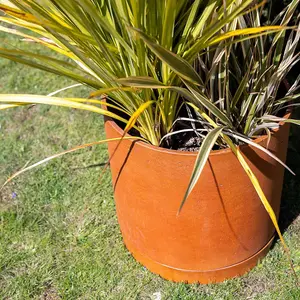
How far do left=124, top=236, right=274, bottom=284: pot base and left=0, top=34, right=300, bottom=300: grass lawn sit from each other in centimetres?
3

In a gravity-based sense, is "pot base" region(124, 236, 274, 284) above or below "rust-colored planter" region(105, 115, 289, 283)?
below

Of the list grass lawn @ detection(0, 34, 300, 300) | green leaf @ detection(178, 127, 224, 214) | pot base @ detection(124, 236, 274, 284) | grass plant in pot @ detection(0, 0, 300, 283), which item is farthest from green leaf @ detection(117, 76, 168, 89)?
pot base @ detection(124, 236, 274, 284)

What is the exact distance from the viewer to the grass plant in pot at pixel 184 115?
183 cm

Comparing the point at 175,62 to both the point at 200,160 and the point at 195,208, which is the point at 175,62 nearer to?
the point at 200,160

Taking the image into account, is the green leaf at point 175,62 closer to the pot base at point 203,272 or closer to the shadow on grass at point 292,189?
the pot base at point 203,272

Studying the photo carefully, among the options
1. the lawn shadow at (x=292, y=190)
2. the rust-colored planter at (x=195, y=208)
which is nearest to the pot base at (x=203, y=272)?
the rust-colored planter at (x=195, y=208)

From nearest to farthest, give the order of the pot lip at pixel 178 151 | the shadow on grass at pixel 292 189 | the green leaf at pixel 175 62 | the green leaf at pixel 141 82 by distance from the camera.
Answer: the green leaf at pixel 175 62, the green leaf at pixel 141 82, the pot lip at pixel 178 151, the shadow on grass at pixel 292 189

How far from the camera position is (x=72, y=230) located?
8.96 ft

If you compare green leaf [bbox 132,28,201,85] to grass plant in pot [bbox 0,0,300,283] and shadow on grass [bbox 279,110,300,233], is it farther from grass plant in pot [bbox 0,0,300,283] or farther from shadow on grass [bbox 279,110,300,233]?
shadow on grass [bbox 279,110,300,233]

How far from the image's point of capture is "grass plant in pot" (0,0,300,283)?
1.83m

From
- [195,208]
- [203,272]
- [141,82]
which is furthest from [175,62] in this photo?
[203,272]

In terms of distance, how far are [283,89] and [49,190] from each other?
1.29m

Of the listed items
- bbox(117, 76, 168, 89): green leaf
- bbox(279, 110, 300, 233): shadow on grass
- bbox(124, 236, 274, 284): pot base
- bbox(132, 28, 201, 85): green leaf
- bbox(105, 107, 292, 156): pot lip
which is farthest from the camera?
bbox(279, 110, 300, 233): shadow on grass

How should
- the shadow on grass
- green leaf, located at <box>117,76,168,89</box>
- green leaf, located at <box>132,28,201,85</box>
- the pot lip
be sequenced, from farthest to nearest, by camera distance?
the shadow on grass → the pot lip → green leaf, located at <box>117,76,168,89</box> → green leaf, located at <box>132,28,201,85</box>
